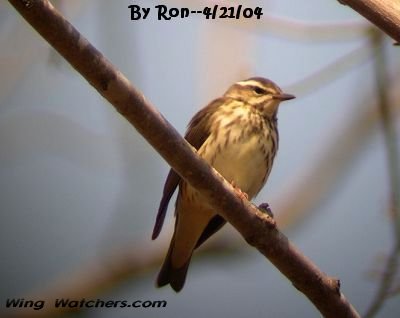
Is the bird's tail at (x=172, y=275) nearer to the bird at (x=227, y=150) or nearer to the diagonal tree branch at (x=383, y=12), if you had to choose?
the bird at (x=227, y=150)

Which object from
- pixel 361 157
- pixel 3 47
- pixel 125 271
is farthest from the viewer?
pixel 361 157

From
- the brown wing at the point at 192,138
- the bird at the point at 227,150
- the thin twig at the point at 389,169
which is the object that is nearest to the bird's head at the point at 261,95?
the bird at the point at 227,150

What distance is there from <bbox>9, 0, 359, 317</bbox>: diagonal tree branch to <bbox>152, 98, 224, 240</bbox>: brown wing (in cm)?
57

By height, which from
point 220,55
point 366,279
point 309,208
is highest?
point 220,55

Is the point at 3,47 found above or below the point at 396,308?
above

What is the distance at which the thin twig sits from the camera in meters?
2.97

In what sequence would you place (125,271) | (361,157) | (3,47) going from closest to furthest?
(3,47) → (125,271) → (361,157)

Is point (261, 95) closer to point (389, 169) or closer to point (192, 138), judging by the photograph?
point (192, 138)

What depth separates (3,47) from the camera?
2.72 metres

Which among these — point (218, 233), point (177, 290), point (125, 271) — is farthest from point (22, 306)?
point (218, 233)

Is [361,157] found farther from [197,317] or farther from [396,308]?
[197,317]

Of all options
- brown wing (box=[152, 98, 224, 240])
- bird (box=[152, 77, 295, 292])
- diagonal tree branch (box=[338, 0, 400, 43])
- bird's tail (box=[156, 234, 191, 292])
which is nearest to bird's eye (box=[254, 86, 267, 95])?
bird (box=[152, 77, 295, 292])

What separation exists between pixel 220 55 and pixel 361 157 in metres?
0.85

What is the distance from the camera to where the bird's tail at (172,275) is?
2.92 metres
